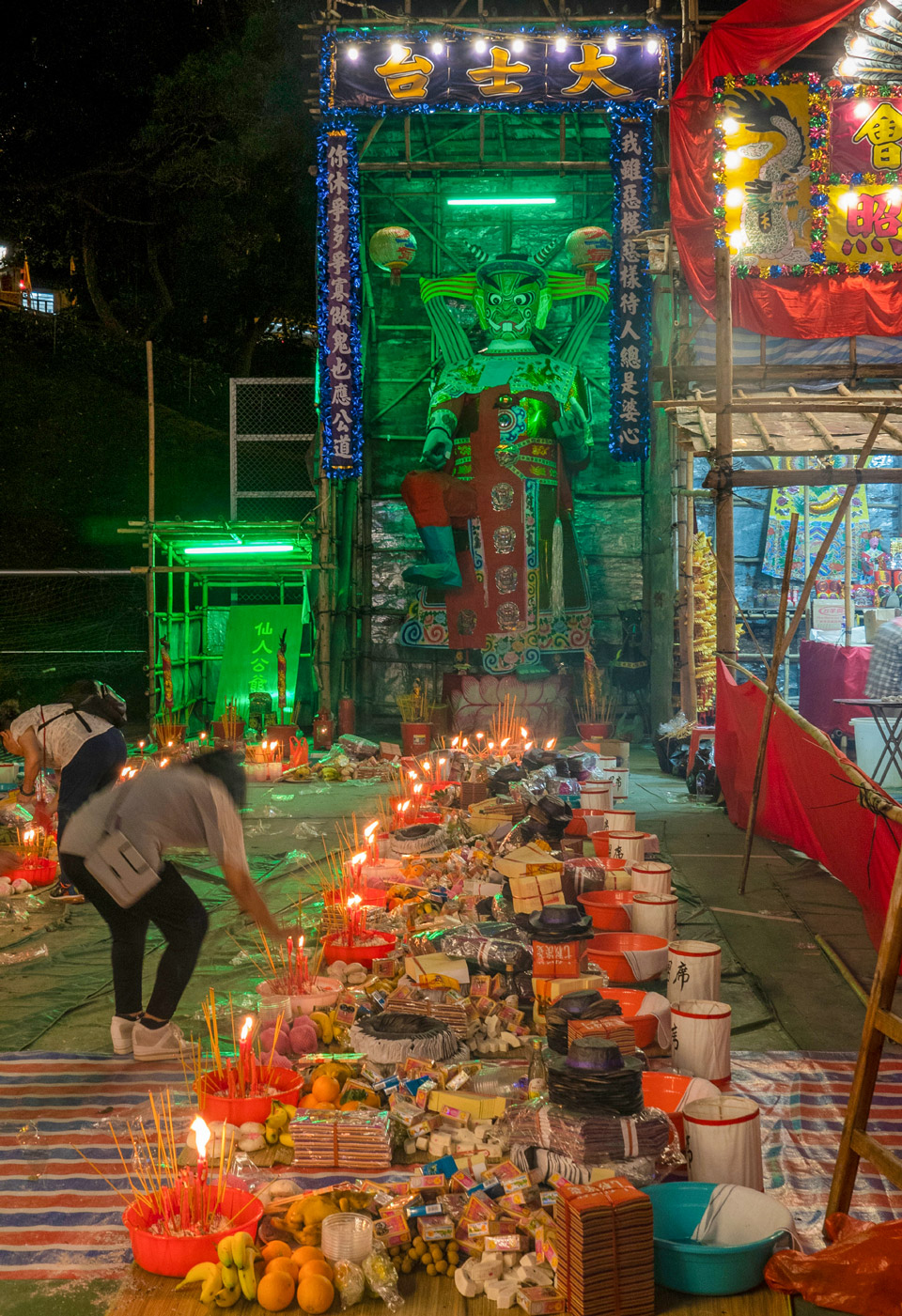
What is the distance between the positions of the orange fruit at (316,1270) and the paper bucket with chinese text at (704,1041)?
1728mm

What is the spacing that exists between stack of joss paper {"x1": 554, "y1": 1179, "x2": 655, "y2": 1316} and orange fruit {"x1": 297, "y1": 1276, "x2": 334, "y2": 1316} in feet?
1.95

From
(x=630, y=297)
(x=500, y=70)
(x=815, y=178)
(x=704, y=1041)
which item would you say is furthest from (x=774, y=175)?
(x=704, y=1041)

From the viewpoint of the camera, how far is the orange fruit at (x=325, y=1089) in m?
3.87

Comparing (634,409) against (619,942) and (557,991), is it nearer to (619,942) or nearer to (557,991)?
(619,942)

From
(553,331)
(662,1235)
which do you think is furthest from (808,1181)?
(553,331)

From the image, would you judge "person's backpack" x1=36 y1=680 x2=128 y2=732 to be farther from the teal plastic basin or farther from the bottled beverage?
the teal plastic basin

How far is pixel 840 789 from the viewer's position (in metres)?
6.27

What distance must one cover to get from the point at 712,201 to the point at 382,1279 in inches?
370

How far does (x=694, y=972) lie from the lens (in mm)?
4656

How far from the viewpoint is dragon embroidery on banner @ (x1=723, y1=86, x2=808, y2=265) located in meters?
12.0

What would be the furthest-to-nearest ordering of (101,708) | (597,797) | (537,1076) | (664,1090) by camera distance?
(597,797) → (101,708) → (537,1076) → (664,1090)

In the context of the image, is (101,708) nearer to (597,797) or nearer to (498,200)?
(597,797)

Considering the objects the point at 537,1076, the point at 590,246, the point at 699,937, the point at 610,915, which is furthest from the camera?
the point at 590,246

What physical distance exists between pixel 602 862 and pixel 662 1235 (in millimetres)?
3699
